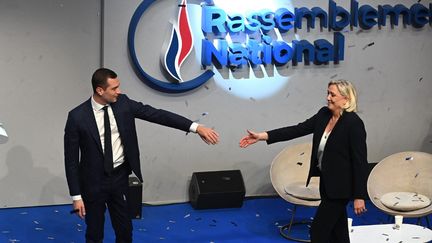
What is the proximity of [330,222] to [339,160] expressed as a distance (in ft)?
1.56

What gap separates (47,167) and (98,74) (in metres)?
2.27

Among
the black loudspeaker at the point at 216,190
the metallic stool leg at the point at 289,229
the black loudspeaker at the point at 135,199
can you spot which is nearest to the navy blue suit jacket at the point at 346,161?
the metallic stool leg at the point at 289,229

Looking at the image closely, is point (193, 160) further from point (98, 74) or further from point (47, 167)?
point (98, 74)

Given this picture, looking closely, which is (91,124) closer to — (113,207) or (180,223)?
(113,207)

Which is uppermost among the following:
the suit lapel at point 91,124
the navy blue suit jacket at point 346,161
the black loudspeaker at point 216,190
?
the suit lapel at point 91,124

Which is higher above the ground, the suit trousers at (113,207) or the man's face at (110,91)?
the man's face at (110,91)

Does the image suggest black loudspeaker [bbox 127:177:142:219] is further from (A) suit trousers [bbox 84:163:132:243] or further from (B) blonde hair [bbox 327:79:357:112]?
(B) blonde hair [bbox 327:79:357:112]

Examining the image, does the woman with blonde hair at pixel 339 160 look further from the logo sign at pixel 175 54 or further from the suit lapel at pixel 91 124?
the logo sign at pixel 175 54

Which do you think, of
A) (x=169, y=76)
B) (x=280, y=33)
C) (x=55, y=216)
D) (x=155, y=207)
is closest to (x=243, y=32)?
(x=280, y=33)

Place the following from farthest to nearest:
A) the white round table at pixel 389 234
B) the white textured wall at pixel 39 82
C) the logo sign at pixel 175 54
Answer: the logo sign at pixel 175 54 < the white textured wall at pixel 39 82 < the white round table at pixel 389 234

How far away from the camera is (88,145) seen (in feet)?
17.5

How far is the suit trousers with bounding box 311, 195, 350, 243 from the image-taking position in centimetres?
537

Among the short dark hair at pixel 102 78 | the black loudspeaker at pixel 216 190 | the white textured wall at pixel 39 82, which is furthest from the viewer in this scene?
the black loudspeaker at pixel 216 190

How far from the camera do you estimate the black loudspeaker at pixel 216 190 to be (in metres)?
7.32
